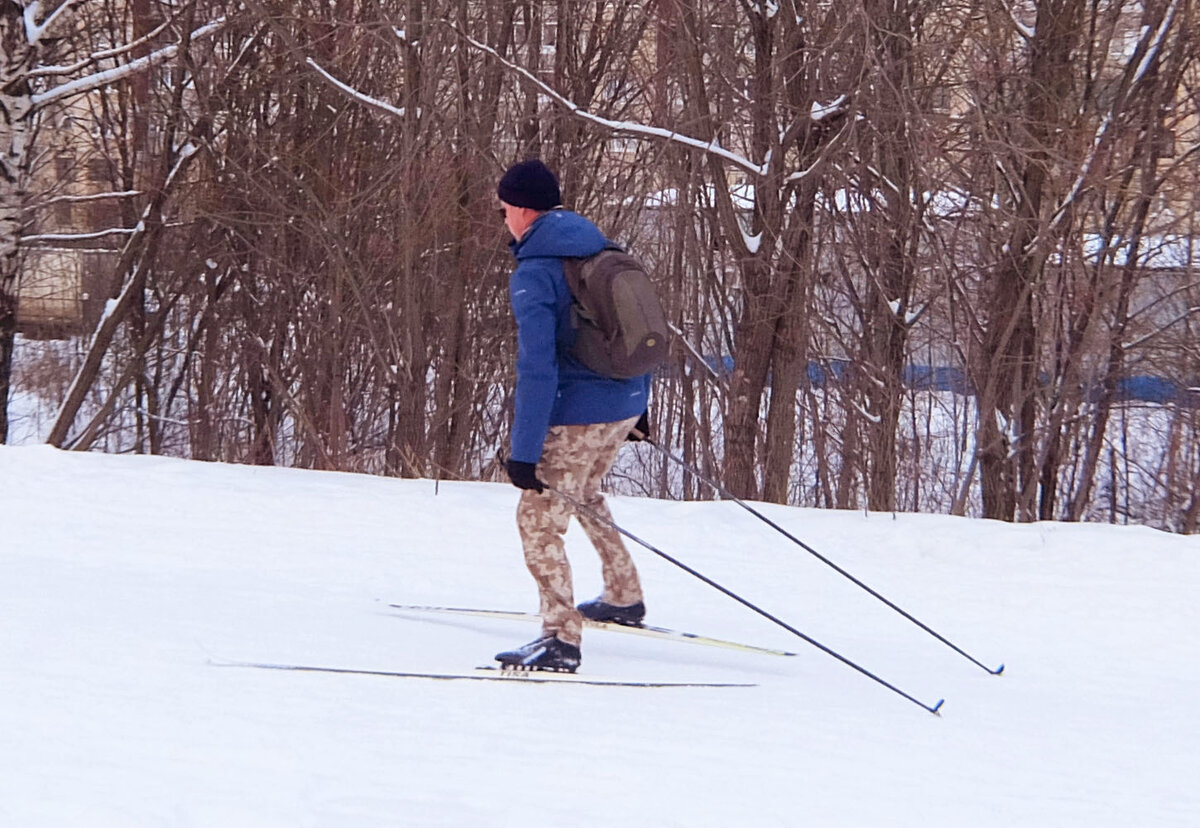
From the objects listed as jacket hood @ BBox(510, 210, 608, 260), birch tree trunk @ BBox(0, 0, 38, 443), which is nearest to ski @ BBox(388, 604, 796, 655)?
jacket hood @ BBox(510, 210, 608, 260)

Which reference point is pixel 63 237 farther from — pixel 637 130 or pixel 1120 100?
pixel 1120 100

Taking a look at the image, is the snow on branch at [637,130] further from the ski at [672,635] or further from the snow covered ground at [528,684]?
the ski at [672,635]

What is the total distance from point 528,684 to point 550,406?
0.86 metres

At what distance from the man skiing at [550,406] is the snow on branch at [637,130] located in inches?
247

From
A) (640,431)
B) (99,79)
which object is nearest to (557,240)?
(640,431)

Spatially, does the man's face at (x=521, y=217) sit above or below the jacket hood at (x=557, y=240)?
above

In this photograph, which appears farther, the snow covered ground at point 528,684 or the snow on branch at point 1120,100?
the snow on branch at point 1120,100

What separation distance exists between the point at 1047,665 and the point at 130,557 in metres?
3.81

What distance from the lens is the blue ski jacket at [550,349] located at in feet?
12.9

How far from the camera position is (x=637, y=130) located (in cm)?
1043

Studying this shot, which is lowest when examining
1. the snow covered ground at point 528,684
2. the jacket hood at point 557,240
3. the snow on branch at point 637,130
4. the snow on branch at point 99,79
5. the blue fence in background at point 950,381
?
the snow covered ground at point 528,684

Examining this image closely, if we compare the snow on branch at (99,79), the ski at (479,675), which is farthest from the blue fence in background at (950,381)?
the ski at (479,675)

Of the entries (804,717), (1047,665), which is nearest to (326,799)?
(804,717)

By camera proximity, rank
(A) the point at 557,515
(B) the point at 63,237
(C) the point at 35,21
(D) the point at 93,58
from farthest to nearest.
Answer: (B) the point at 63,237, (D) the point at 93,58, (C) the point at 35,21, (A) the point at 557,515
